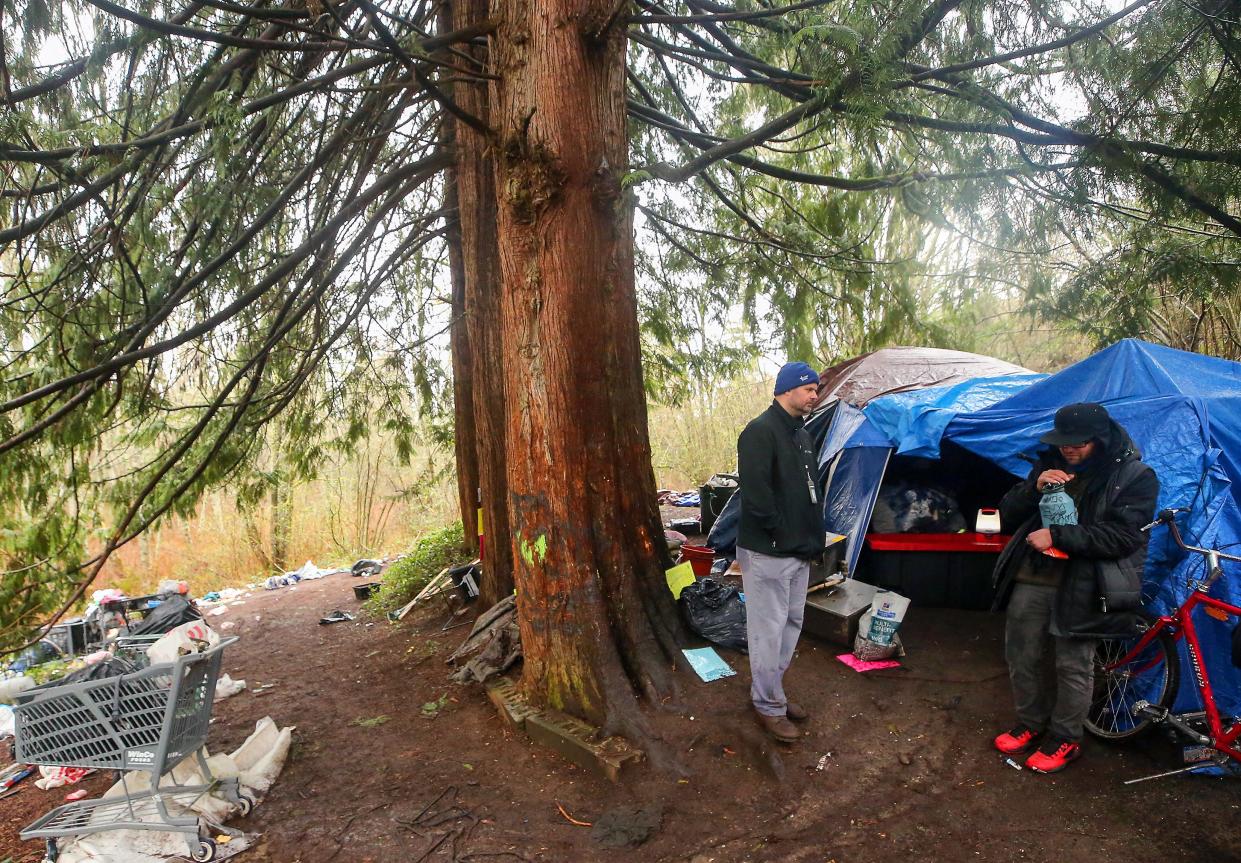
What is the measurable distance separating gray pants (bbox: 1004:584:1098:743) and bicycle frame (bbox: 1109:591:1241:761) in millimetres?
405

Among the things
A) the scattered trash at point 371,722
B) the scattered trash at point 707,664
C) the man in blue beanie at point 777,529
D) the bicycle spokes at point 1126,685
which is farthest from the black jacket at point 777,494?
the scattered trash at point 371,722

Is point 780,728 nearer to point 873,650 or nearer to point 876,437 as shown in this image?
point 873,650

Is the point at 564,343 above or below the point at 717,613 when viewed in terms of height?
above

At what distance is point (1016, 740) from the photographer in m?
3.65

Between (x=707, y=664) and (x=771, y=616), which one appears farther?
(x=707, y=664)

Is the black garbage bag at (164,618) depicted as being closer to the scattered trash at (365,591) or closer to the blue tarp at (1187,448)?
the scattered trash at (365,591)

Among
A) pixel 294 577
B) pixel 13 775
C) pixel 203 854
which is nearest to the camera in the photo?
pixel 203 854

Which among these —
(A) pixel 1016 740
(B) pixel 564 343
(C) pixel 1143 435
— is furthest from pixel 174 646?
(C) pixel 1143 435

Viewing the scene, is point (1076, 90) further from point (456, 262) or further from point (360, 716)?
point (360, 716)

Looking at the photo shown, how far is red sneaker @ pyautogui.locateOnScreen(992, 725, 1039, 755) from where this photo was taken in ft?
11.9

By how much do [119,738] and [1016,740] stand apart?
178 inches

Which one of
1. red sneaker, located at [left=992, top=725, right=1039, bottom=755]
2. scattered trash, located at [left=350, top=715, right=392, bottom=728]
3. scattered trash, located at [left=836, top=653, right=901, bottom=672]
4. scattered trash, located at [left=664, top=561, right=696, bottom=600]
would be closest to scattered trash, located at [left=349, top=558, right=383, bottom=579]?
scattered trash, located at [left=350, top=715, right=392, bottom=728]

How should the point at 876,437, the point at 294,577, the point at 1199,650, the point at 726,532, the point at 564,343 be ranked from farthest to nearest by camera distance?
1. the point at 294,577
2. the point at 726,532
3. the point at 876,437
4. the point at 564,343
5. the point at 1199,650

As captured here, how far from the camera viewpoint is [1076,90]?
3.87 m
